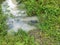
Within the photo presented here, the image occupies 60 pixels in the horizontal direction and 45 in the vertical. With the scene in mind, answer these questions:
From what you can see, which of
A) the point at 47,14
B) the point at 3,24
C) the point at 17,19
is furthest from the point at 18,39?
the point at 47,14

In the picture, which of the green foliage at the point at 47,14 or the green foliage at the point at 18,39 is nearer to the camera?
the green foliage at the point at 18,39

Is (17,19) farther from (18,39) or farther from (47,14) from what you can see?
(18,39)

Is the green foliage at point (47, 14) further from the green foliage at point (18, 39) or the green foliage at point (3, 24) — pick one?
the green foliage at point (3, 24)

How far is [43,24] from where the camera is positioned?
17.9ft

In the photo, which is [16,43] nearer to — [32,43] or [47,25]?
[32,43]

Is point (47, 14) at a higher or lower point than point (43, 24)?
higher

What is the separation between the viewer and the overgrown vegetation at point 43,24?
4766 mm

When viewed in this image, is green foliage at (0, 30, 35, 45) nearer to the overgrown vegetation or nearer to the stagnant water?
the overgrown vegetation

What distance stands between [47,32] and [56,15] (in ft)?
2.83

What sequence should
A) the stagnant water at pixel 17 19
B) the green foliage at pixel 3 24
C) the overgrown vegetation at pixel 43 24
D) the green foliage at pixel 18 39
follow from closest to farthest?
the green foliage at pixel 18 39 → the overgrown vegetation at pixel 43 24 → the green foliage at pixel 3 24 → the stagnant water at pixel 17 19

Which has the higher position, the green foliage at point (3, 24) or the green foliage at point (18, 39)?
the green foliage at point (3, 24)

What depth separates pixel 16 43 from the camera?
457 cm

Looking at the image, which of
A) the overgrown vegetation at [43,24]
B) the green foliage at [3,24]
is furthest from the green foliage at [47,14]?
the green foliage at [3,24]

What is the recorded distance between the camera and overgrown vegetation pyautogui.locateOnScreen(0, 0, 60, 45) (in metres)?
4.77
